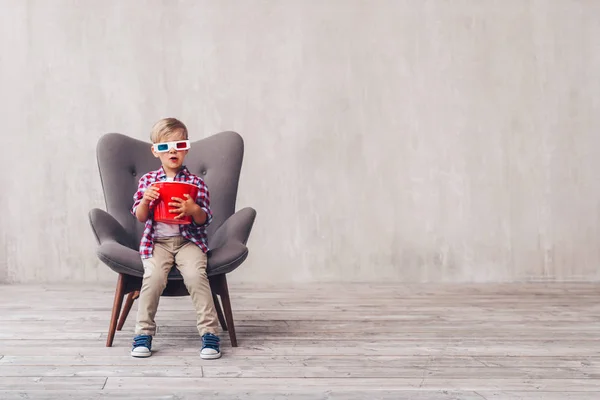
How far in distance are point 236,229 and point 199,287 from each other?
Answer: 0.34 m

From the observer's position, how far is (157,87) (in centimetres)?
448

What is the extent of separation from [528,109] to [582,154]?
481 mm

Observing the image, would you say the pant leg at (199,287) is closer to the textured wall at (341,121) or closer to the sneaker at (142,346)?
the sneaker at (142,346)

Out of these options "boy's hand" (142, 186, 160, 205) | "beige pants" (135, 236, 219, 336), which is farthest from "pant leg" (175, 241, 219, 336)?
"boy's hand" (142, 186, 160, 205)

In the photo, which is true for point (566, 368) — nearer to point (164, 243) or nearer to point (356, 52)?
point (164, 243)

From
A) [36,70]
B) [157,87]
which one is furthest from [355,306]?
[36,70]

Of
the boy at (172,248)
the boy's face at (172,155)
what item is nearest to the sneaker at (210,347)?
the boy at (172,248)

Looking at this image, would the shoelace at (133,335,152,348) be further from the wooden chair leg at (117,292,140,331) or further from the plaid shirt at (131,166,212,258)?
the wooden chair leg at (117,292,140,331)

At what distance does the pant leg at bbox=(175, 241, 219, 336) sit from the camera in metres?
2.59

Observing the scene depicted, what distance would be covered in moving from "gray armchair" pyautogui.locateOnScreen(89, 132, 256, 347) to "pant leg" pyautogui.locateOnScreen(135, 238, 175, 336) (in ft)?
0.15

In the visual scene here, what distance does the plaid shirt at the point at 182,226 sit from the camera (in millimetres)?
2639

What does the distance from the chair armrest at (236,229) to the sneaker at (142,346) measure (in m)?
Answer: 0.52

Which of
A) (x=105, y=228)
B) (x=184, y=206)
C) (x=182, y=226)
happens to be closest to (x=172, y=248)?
(x=182, y=226)

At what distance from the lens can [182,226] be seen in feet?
8.86
